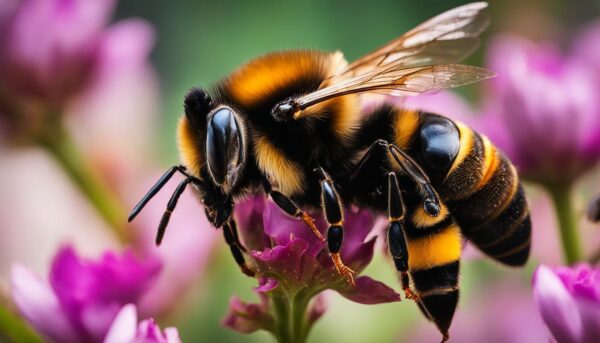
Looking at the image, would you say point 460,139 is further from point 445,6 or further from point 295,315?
point 445,6

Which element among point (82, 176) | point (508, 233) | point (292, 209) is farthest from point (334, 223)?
point (82, 176)

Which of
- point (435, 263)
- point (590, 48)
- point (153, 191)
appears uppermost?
point (153, 191)

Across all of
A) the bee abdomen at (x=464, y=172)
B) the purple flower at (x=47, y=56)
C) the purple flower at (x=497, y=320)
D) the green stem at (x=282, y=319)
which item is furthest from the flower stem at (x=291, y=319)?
the purple flower at (x=47, y=56)

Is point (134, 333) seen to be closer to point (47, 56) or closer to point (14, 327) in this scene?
point (14, 327)

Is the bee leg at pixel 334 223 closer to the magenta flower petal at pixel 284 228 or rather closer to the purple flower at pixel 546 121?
the magenta flower petal at pixel 284 228

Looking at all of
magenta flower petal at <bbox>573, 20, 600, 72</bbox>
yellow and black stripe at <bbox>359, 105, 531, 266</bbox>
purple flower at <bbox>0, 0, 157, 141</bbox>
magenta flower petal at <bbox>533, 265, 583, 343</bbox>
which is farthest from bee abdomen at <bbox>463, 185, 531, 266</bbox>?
purple flower at <bbox>0, 0, 157, 141</bbox>

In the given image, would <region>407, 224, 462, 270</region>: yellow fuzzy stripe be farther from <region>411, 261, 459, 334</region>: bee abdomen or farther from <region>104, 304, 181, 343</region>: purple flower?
<region>104, 304, 181, 343</region>: purple flower
